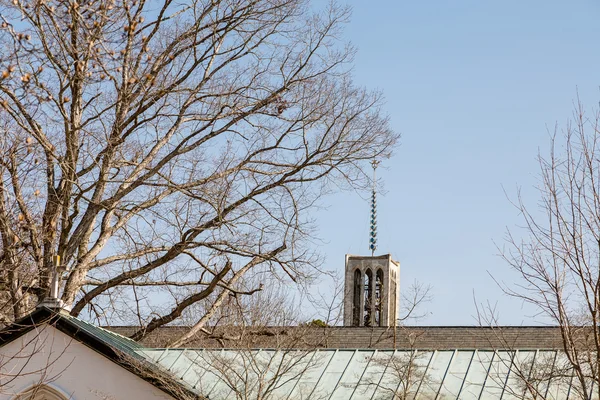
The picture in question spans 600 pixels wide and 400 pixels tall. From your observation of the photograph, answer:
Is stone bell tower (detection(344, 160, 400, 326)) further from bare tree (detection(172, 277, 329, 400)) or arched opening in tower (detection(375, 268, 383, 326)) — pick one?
bare tree (detection(172, 277, 329, 400))

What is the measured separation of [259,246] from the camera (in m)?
26.2

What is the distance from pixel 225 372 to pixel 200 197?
30.6 feet

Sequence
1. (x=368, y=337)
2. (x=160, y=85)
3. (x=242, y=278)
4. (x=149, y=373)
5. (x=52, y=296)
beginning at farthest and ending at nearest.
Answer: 1. (x=368, y=337)
2. (x=242, y=278)
3. (x=160, y=85)
4. (x=52, y=296)
5. (x=149, y=373)

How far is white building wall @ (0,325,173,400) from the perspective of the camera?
16453mm

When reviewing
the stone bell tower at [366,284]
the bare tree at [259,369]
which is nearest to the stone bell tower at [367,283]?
the stone bell tower at [366,284]

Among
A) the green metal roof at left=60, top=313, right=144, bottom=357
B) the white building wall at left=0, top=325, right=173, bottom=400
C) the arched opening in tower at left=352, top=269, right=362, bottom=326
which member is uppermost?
the arched opening in tower at left=352, top=269, right=362, bottom=326

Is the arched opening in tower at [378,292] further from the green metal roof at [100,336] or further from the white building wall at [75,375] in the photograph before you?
the white building wall at [75,375]

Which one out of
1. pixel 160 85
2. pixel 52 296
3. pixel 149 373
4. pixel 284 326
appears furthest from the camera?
pixel 160 85

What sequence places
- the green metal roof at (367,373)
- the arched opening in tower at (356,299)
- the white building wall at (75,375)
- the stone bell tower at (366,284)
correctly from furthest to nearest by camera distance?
the arched opening in tower at (356,299)
the stone bell tower at (366,284)
the white building wall at (75,375)
the green metal roof at (367,373)

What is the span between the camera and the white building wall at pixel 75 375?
1645 cm

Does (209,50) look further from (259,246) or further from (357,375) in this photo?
(357,375)

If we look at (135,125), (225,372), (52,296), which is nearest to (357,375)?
(225,372)

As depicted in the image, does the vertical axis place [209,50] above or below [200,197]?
above

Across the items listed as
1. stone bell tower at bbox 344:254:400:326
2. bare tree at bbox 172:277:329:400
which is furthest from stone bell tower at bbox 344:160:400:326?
bare tree at bbox 172:277:329:400
